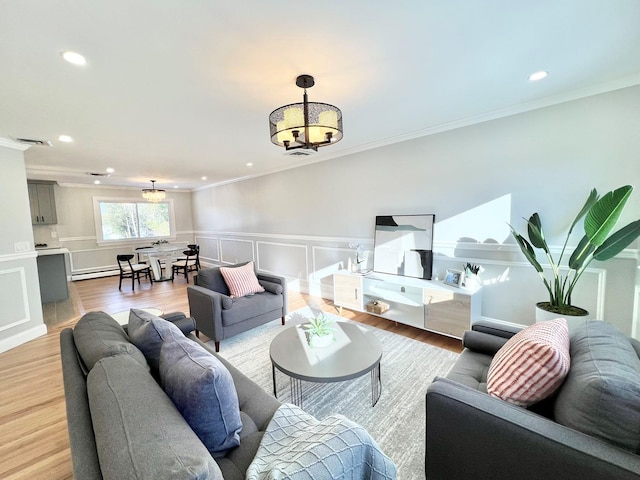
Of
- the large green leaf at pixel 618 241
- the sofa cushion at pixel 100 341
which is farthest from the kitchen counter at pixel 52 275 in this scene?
the large green leaf at pixel 618 241

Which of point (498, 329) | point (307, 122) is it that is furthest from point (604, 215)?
point (307, 122)

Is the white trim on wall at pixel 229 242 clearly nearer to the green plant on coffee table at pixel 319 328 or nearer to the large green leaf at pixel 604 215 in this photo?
the green plant on coffee table at pixel 319 328

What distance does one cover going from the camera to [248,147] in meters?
3.95

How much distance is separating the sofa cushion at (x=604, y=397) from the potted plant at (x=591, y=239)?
1257 millimetres

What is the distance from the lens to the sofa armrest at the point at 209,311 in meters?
2.87

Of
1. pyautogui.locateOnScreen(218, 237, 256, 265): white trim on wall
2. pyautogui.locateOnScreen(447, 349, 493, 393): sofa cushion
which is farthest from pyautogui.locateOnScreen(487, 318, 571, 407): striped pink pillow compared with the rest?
pyautogui.locateOnScreen(218, 237, 256, 265): white trim on wall

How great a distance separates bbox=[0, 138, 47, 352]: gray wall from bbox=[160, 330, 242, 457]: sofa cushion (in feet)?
12.1

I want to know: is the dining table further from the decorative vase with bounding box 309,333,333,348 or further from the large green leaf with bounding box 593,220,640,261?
the large green leaf with bounding box 593,220,640,261

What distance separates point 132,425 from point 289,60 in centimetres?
211

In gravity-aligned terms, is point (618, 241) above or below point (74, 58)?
below

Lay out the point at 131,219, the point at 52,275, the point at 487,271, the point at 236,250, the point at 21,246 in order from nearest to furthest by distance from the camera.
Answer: the point at 487,271
the point at 21,246
the point at 52,275
the point at 236,250
the point at 131,219

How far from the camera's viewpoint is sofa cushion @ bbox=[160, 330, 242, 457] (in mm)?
1026

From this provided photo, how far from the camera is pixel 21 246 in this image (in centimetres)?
340

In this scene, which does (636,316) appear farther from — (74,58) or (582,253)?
(74,58)
